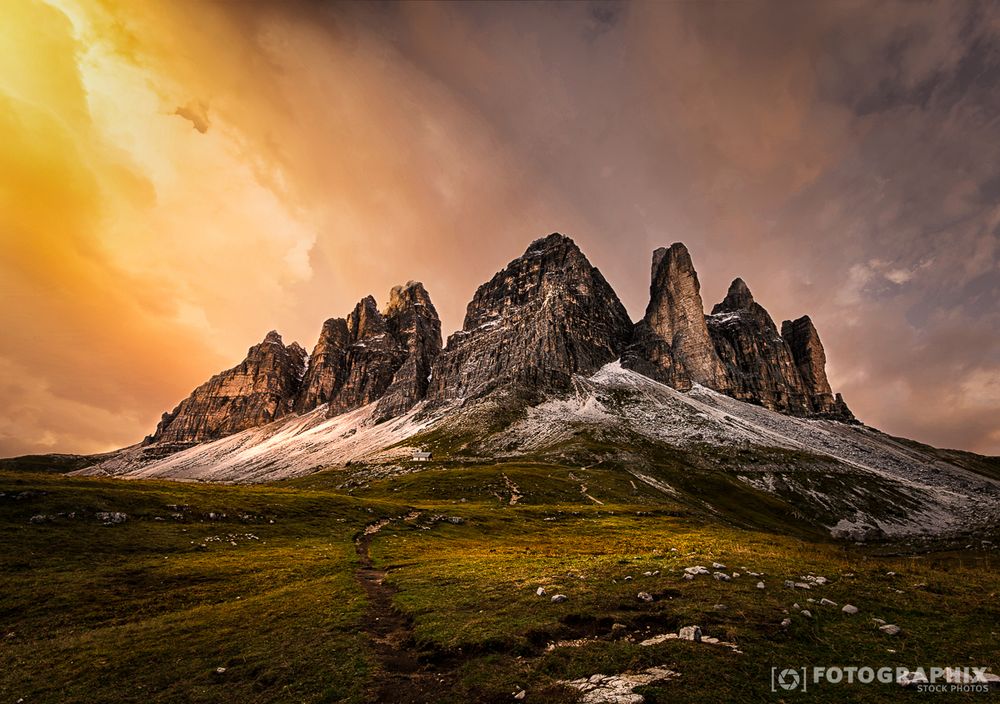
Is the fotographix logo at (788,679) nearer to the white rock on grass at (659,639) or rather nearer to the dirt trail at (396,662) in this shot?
the white rock on grass at (659,639)

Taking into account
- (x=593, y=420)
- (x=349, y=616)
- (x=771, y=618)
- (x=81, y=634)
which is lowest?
(x=81, y=634)

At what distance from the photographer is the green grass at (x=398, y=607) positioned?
13.6 m

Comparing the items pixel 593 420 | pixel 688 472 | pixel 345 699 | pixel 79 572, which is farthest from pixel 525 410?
pixel 345 699

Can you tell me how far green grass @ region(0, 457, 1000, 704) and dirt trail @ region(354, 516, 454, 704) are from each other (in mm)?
416

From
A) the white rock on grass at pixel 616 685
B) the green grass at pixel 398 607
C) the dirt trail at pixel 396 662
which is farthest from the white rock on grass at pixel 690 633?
the dirt trail at pixel 396 662

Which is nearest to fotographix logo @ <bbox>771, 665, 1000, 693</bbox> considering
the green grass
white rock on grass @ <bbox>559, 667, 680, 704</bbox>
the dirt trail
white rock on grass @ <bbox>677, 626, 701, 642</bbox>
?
the green grass

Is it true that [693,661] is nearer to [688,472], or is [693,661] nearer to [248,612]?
[248,612]

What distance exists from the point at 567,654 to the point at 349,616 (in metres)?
12.3

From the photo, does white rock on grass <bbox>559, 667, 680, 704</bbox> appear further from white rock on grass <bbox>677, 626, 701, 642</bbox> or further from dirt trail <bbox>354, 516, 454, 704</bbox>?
dirt trail <bbox>354, 516, 454, 704</bbox>

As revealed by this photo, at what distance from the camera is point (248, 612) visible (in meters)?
22.9

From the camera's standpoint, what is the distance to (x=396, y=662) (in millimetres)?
16359

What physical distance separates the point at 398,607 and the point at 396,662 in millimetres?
6944

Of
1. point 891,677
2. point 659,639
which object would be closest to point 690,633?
point 659,639

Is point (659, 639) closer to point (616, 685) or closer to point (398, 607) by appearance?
point (616, 685)
